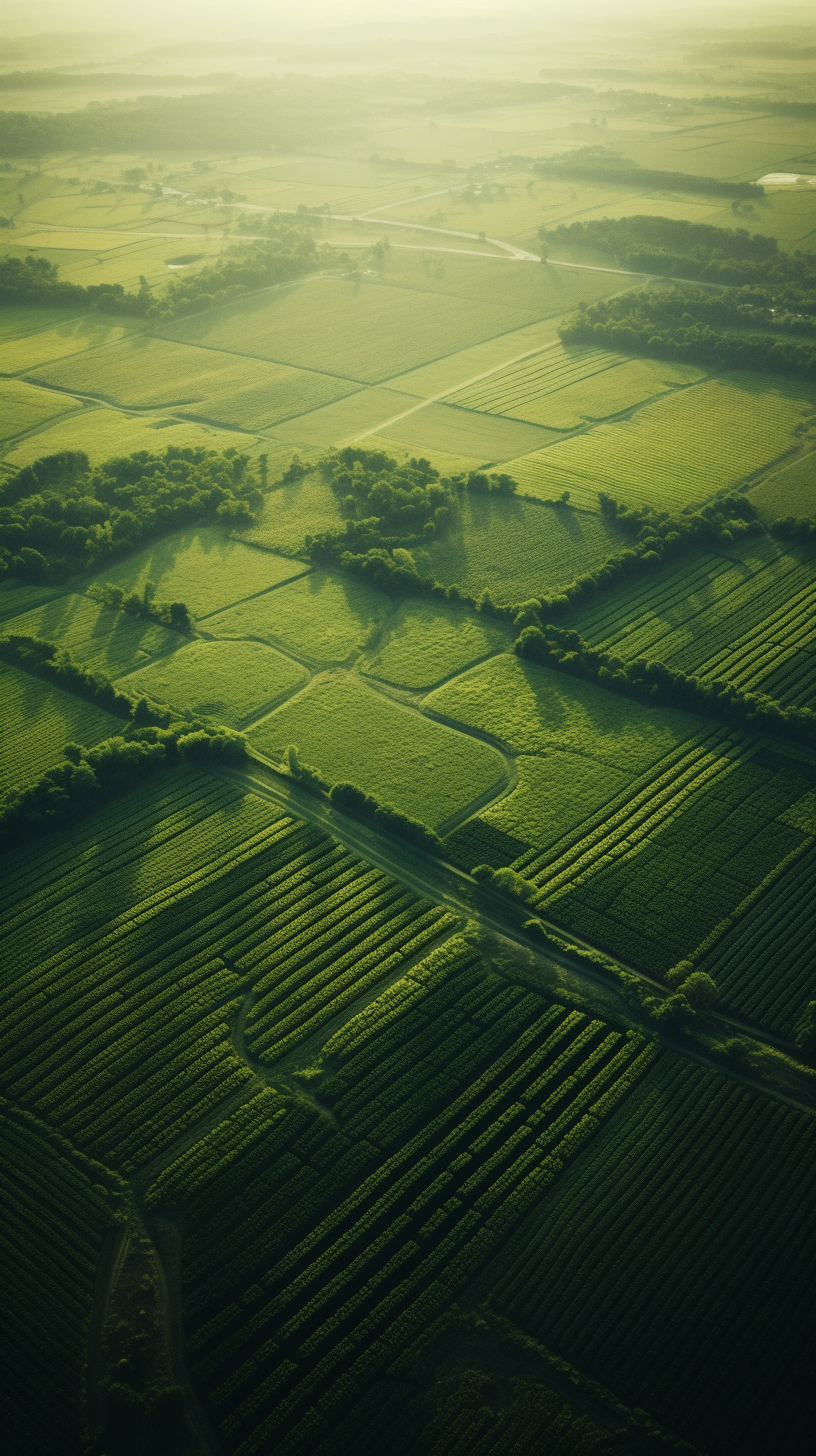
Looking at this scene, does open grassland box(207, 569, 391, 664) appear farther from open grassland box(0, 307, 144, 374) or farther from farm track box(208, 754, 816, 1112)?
open grassland box(0, 307, 144, 374)

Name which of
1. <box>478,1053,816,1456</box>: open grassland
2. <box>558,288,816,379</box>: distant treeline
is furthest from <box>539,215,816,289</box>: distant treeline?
<box>478,1053,816,1456</box>: open grassland

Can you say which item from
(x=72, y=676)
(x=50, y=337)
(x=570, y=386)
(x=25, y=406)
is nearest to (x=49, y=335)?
(x=50, y=337)

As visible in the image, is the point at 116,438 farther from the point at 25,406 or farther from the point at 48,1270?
the point at 48,1270

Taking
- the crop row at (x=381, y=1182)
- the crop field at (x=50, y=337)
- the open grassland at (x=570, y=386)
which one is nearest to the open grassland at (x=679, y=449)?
the open grassland at (x=570, y=386)

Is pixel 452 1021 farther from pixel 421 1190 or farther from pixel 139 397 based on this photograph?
pixel 139 397

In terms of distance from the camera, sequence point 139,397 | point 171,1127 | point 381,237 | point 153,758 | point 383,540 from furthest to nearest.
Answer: point 381,237, point 139,397, point 383,540, point 153,758, point 171,1127

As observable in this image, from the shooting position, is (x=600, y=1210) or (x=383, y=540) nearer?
(x=600, y=1210)

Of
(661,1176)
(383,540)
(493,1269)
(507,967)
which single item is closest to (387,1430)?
(493,1269)
